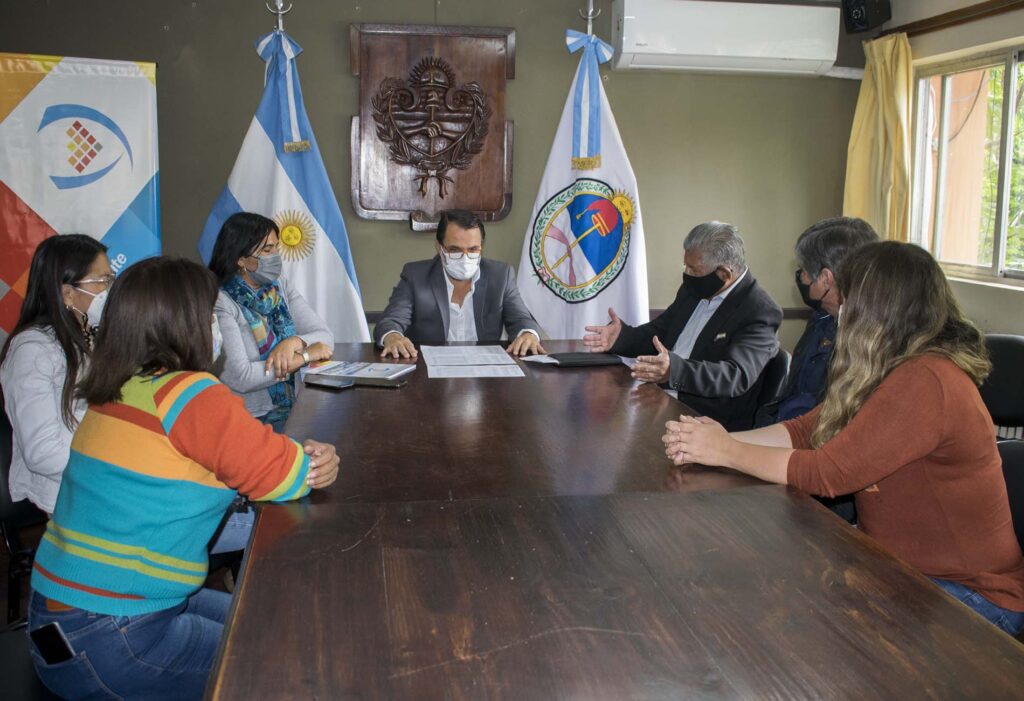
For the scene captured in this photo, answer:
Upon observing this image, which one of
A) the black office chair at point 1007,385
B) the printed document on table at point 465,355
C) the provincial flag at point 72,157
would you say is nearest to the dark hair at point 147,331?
the printed document on table at point 465,355

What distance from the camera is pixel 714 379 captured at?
2.64m

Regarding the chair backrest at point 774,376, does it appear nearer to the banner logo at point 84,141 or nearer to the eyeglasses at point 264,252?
the eyeglasses at point 264,252

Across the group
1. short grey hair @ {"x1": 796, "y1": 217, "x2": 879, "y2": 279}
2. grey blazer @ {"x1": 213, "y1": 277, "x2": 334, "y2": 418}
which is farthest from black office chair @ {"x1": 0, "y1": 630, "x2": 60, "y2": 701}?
short grey hair @ {"x1": 796, "y1": 217, "x2": 879, "y2": 279}

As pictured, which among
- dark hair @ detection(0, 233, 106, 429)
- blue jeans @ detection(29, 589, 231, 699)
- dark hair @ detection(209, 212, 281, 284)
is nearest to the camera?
blue jeans @ detection(29, 589, 231, 699)

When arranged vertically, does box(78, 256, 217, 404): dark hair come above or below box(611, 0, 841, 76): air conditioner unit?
below

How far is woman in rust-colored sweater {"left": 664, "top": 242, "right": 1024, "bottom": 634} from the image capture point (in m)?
1.48

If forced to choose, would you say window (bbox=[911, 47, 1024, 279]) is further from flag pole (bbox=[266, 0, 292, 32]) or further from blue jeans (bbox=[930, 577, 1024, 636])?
flag pole (bbox=[266, 0, 292, 32])

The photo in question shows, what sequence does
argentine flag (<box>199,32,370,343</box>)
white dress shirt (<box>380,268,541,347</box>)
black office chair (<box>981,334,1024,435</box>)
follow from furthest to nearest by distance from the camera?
argentine flag (<box>199,32,370,343</box>) < white dress shirt (<box>380,268,541,347</box>) < black office chair (<box>981,334,1024,435</box>)

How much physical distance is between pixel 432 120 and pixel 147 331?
9.57 feet

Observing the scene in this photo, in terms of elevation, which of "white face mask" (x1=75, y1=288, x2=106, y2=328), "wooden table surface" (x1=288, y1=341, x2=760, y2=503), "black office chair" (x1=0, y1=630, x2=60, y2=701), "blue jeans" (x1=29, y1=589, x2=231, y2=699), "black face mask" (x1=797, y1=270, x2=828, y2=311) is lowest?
"black office chair" (x1=0, y1=630, x2=60, y2=701)

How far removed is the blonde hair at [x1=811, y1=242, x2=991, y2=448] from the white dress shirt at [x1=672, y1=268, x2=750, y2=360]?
1349 mm

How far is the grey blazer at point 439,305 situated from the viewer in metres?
3.39

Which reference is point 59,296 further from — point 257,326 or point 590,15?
point 590,15

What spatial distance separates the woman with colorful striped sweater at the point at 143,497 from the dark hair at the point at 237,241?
141 centimetres
